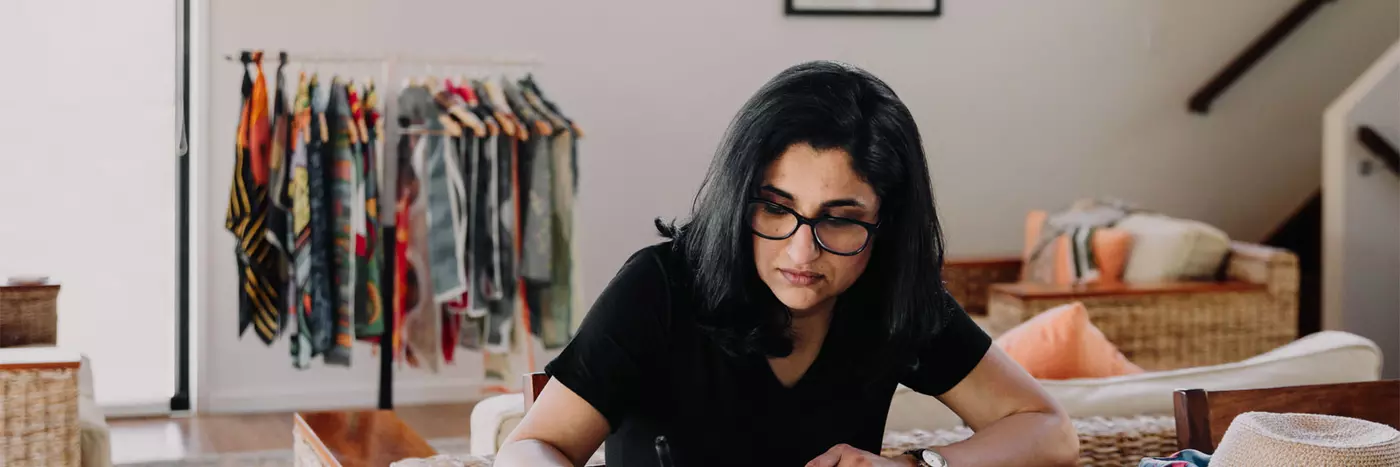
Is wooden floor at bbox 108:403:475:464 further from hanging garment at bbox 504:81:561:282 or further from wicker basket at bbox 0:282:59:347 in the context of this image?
wicker basket at bbox 0:282:59:347

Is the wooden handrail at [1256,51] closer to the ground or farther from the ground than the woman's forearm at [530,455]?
farther from the ground

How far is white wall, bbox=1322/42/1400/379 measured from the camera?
16.1ft

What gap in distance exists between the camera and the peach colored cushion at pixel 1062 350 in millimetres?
2441

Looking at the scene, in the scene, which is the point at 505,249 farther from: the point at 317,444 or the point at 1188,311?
the point at 1188,311

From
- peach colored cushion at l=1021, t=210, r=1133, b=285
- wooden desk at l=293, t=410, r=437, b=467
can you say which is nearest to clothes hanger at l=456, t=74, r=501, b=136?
wooden desk at l=293, t=410, r=437, b=467

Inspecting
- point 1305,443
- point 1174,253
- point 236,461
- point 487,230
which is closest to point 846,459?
point 1305,443

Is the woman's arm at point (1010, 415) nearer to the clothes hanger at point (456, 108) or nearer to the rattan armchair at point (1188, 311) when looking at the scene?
the clothes hanger at point (456, 108)

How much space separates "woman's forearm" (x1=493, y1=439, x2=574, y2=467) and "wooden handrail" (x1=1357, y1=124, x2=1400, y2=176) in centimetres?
430

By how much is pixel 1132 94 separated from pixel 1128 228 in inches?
39.3

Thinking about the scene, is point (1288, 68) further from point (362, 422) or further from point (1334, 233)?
point (362, 422)

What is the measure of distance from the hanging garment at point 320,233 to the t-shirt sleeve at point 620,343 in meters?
2.59

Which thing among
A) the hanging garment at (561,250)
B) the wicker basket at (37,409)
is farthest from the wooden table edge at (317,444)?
the hanging garment at (561,250)

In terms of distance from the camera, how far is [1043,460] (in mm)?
1610

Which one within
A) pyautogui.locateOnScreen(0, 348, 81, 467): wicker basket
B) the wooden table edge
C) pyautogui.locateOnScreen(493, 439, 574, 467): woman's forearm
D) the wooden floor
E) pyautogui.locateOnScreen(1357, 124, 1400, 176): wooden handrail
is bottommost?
the wooden floor
